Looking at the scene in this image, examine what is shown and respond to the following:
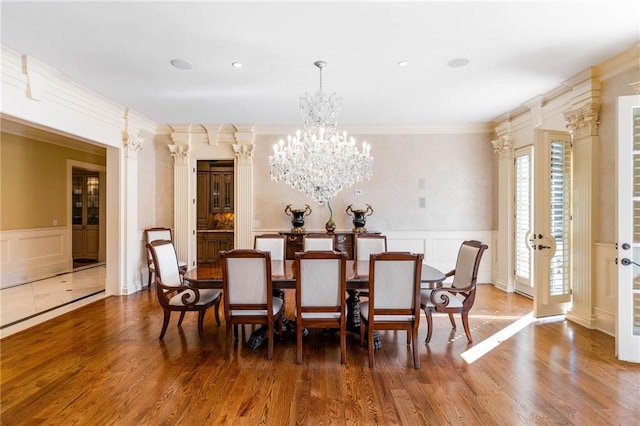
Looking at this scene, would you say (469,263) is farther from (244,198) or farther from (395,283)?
(244,198)

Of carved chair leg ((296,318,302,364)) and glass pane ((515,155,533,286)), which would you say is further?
glass pane ((515,155,533,286))

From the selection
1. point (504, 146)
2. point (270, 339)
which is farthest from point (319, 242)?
point (504, 146)

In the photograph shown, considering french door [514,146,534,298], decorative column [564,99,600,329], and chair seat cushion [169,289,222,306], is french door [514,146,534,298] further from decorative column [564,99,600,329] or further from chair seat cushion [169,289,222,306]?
chair seat cushion [169,289,222,306]

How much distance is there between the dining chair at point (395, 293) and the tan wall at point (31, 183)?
21.2ft

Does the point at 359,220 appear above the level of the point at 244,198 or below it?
below

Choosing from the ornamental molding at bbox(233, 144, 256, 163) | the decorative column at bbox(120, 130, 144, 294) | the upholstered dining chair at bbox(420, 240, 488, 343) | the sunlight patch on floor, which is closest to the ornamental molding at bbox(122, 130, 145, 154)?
the decorative column at bbox(120, 130, 144, 294)

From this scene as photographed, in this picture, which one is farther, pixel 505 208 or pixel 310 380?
pixel 505 208

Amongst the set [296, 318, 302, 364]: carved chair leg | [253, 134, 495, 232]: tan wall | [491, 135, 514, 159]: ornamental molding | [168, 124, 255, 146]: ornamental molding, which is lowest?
[296, 318, 302, 364]: carved chair leg

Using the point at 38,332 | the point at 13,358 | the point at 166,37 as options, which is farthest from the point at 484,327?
the point at 38,332

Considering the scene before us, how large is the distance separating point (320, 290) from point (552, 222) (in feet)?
9.83

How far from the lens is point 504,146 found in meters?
5.38

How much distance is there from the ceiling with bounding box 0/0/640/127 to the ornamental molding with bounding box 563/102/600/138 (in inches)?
16.6

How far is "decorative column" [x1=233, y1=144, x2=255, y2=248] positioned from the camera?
5.92 meters

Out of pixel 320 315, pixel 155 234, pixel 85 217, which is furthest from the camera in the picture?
pixel 85 217
